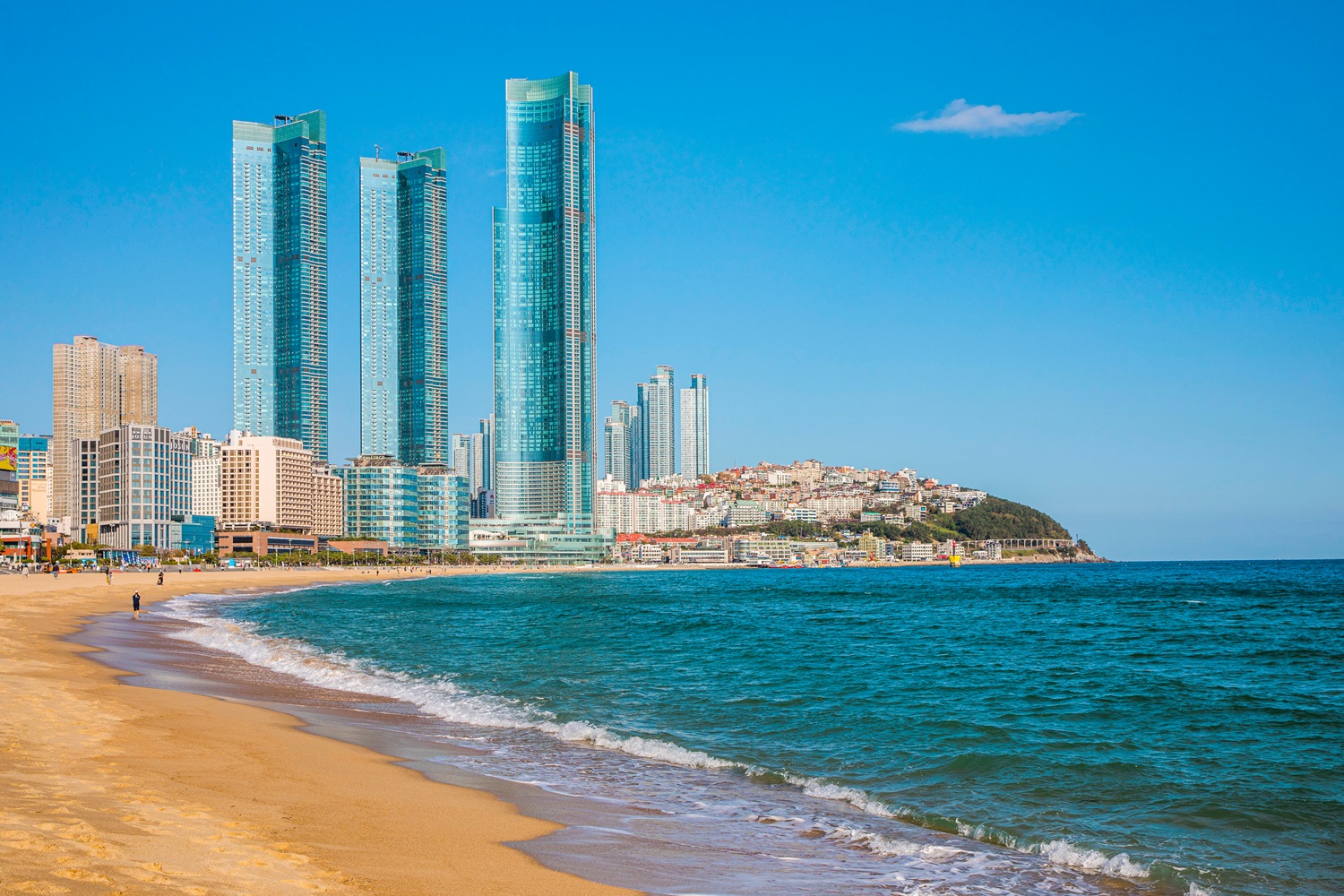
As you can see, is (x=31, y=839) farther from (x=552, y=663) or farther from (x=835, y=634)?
(x=835, y=634)

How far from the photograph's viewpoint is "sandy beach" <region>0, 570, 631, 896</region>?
25.9 feet

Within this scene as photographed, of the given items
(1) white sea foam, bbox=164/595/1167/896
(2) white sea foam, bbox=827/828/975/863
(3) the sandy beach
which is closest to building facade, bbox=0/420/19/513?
(1) white sea foam, bbox=164/595/1167/896

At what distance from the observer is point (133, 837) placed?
859 cm

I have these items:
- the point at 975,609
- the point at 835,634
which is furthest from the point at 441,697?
the point at 975,609

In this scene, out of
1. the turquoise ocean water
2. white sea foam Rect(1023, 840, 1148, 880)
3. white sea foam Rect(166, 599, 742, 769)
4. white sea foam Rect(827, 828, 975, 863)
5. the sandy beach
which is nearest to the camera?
the sandy beach

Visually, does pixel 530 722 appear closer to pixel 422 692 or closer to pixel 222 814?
pixel 422 692

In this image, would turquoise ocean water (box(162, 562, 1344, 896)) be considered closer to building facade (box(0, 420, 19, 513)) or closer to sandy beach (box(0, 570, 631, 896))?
sandy beach (box(0, 570, 631, 896))

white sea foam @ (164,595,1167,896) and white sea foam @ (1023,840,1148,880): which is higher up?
white sea foam @ (1023,840,1148,880)

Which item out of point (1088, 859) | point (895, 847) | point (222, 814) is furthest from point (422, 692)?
point (1088, 859)

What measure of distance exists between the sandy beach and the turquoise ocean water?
5.13 feet

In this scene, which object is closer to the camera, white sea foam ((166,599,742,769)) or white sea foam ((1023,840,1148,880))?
white sea foam ((1023,840,1148,880))

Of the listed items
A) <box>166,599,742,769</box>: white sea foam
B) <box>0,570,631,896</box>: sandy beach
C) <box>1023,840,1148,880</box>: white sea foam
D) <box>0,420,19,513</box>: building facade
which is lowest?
<box>166,599,742,769</box>: white sea foam

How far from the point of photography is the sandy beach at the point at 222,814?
7.90 m

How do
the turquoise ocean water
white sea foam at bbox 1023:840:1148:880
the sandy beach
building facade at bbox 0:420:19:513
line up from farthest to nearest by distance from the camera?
building facade at bbox 0:420:19:513
the turquoise ocean water
white sea foam at bbox 1023:840:1148:880
the sandy beach
